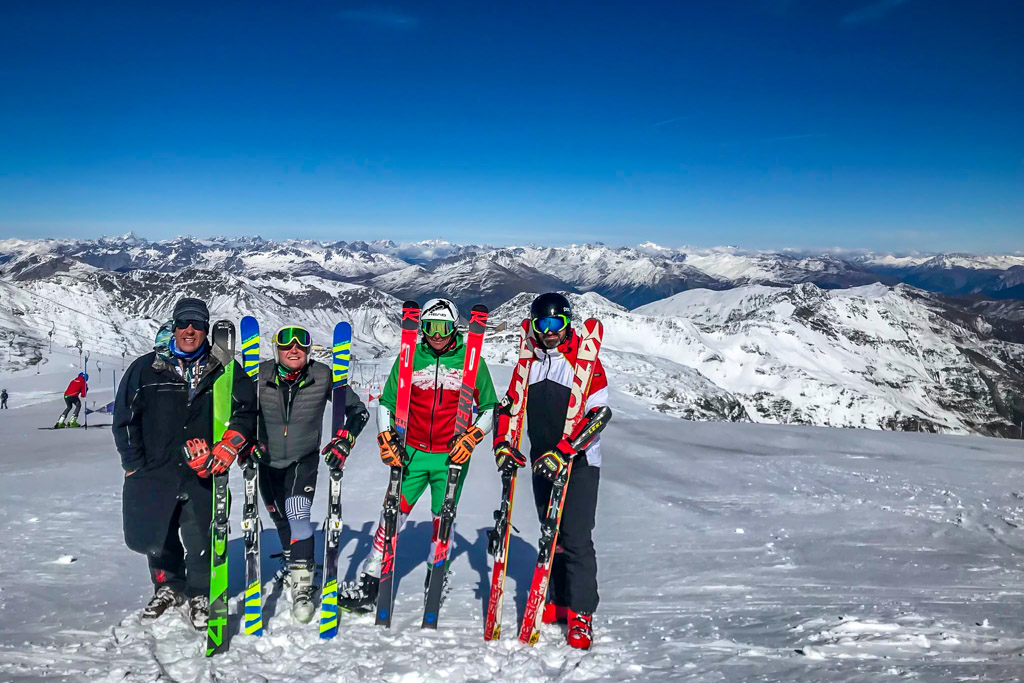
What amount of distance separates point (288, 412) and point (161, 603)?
2.30m

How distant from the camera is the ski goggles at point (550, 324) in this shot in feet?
19.8

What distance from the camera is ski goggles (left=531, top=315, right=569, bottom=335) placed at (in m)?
6.03

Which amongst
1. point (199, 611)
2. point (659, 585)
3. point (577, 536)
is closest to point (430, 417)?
point (577, 536)

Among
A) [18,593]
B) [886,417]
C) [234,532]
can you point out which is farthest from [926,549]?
[886,417]

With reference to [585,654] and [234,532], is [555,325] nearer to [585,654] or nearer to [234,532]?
[585,654]

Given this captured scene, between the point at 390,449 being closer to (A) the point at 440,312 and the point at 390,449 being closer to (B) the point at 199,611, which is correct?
(A) the point at 440,312

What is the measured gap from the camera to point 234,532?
9180 mm

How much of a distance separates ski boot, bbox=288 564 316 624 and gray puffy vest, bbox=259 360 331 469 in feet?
3.79

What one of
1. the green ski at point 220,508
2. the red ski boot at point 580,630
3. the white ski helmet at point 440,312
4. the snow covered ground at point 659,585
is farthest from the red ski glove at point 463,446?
the green ski at point 220,508

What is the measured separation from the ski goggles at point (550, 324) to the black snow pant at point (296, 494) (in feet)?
9.26

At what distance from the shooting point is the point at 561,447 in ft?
19.5

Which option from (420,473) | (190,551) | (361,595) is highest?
(420,473)

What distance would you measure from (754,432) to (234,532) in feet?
57.9

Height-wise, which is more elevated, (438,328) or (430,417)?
(438,328)
